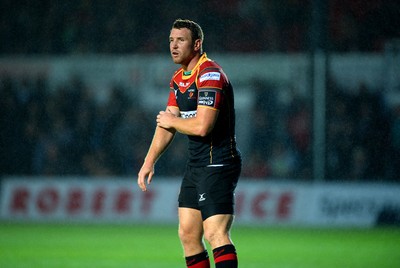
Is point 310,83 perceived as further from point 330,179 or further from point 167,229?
point 167,229

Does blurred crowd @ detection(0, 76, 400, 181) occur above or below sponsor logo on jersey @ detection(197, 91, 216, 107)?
below

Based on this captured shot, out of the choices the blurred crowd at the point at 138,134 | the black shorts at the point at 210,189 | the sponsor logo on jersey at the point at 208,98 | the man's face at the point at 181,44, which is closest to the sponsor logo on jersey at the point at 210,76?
the sponsor logo on jersey at the point at 208,98

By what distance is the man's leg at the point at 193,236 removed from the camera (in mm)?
6754

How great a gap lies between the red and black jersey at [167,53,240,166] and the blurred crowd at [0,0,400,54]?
40.1 feet

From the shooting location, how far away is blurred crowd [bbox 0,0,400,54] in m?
19.4

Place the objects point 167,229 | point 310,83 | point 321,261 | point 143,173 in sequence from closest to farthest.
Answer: point 143,173, point 321,261, point 167,229, point 310,83

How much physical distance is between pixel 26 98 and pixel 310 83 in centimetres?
587

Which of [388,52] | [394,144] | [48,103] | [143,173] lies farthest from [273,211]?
[143,173]

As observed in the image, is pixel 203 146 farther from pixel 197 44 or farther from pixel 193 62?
pixel 197 44

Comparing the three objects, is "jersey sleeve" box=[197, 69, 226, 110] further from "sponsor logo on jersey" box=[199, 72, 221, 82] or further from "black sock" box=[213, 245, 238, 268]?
"black sock" box=[213, 245, 238, 268]

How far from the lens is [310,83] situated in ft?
57.2

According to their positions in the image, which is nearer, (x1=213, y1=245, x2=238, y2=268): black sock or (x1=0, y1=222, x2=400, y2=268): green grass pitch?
(x1=213, y1=245, x2=238, y2=268): black sock

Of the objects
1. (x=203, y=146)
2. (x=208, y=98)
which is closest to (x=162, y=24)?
(x=203, y=146)

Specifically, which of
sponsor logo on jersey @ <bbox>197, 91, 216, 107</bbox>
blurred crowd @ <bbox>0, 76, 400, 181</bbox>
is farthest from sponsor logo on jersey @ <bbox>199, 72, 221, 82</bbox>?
blurred crowd @ <bbox>0, 76, 400, 181</bbox>
